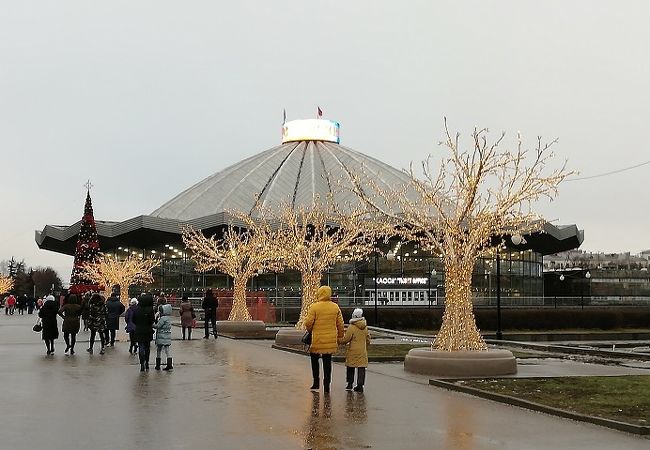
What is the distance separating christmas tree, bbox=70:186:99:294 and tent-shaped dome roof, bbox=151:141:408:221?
70.6 feet

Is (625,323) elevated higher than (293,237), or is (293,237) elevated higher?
(293,237)

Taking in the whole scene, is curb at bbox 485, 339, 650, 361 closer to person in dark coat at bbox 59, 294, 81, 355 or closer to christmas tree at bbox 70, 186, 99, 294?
person in dark coat at bbox 59, 294, 81, 355

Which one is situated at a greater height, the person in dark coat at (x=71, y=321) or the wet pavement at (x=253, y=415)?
the person in dark coat at (x=71, y=321)

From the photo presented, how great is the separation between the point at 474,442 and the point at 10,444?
217 inches

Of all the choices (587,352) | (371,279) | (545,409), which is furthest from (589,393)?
(371,279)

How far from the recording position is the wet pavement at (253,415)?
992cm

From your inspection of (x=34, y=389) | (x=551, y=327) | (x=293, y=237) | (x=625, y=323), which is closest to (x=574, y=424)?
(x=34, y=389)

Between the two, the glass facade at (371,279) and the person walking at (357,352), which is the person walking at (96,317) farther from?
the glass facade at (371,279)

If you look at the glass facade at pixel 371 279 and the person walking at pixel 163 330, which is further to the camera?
the glass facade at pixel 371 279

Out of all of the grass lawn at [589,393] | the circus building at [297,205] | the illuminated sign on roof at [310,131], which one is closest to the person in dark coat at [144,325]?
the grass lawn at [589,393]

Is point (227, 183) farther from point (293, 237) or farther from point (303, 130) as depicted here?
point (293, 237)

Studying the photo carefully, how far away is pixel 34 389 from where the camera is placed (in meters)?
15.0

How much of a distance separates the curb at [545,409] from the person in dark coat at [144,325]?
6.73 metres

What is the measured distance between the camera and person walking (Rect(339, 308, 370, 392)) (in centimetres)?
1495
